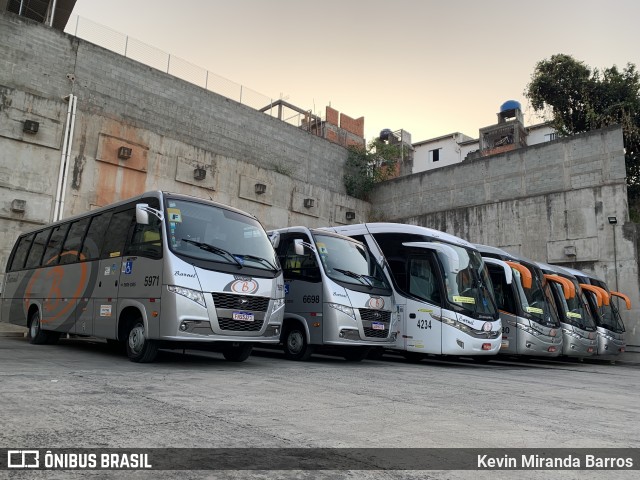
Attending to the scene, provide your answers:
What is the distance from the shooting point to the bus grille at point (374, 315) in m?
10.4

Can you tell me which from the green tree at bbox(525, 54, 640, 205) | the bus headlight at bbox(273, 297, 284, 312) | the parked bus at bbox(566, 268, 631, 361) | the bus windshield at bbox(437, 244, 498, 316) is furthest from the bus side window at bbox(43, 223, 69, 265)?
the green tree at bbox(525, 54, 640, 205)

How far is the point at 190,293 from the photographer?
7867 millimetres

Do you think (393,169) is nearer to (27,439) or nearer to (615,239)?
(615,239)

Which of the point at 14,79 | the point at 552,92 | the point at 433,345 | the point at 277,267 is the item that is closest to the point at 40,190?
the point at 14,79

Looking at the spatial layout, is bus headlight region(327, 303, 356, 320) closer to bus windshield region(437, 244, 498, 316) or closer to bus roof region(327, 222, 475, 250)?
bus windshield region(437, 244, 498, 316)

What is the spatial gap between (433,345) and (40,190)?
1428 centimetres

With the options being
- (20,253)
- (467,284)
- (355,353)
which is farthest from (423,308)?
(20,253)

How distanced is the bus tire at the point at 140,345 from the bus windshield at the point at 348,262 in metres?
3.68

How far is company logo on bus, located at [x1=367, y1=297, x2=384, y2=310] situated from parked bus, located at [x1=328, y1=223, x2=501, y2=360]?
129 centimetres

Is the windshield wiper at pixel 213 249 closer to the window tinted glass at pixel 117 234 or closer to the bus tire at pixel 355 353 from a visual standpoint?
the window tinted glass at pixel 117 234

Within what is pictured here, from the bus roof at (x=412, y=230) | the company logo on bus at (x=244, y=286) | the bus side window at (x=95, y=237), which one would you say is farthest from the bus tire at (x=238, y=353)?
the bus roof at (x=412, y=230)

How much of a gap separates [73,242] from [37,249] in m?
2.19

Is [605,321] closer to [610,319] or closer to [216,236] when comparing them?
[610,319]

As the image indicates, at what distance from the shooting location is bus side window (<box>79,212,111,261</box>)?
988 cm
